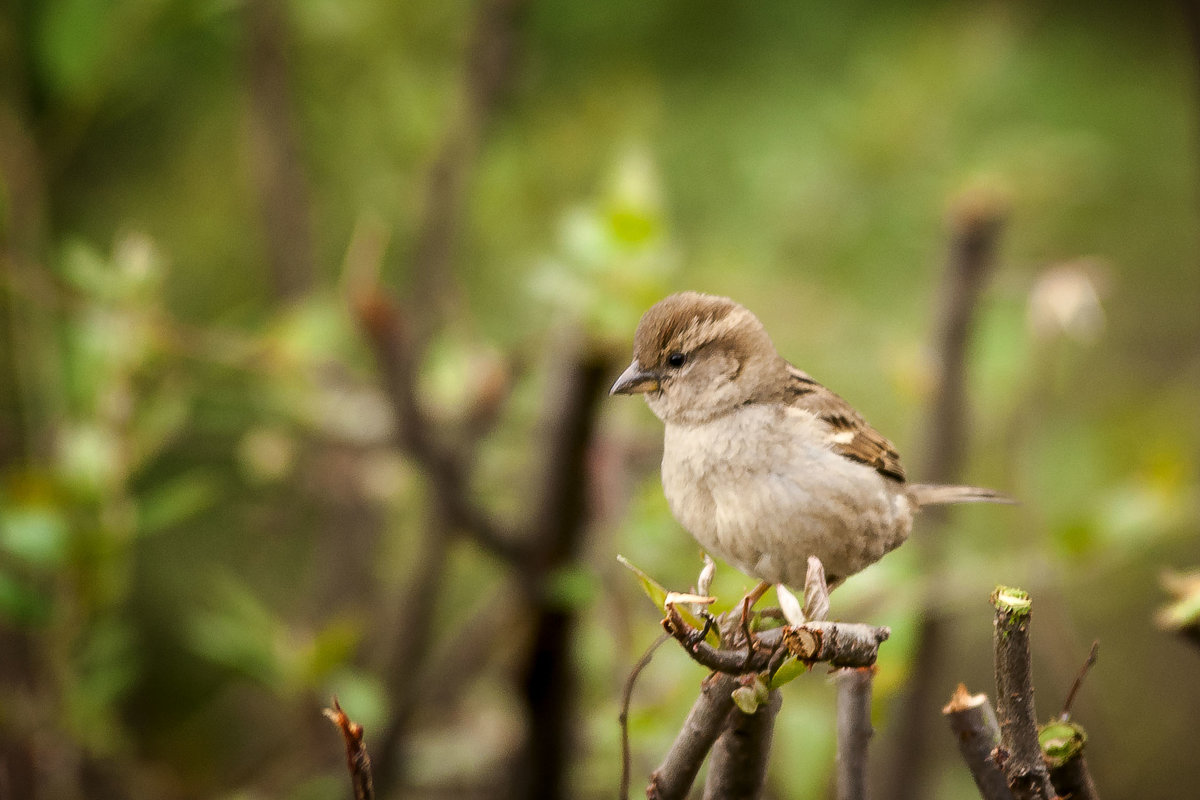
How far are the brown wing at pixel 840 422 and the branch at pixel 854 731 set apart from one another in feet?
1.19

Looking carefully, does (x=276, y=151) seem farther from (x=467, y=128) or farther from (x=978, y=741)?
(x=978, y=741)

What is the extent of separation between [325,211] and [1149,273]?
116 inches

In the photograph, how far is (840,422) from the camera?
4.46 ft

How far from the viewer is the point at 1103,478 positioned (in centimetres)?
299

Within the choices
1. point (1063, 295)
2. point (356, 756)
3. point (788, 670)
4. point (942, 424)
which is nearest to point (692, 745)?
point (788, 670)

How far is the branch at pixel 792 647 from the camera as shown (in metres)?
0.72

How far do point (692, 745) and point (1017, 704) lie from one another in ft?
0.83

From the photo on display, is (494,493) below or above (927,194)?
below

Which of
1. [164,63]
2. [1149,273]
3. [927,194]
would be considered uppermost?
[164,63]

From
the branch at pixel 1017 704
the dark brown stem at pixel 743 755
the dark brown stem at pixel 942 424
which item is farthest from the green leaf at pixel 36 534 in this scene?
the dark brown stem at pixel 942 424

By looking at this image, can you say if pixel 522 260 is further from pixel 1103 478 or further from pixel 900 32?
pixel 1103 478

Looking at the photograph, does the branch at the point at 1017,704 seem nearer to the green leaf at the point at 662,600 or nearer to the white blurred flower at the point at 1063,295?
the green leaf at the point at 662,600

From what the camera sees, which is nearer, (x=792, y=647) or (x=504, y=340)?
(x=792, y=647)

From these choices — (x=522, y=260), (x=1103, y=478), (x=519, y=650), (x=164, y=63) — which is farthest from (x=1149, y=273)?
(x=164, y=63)
